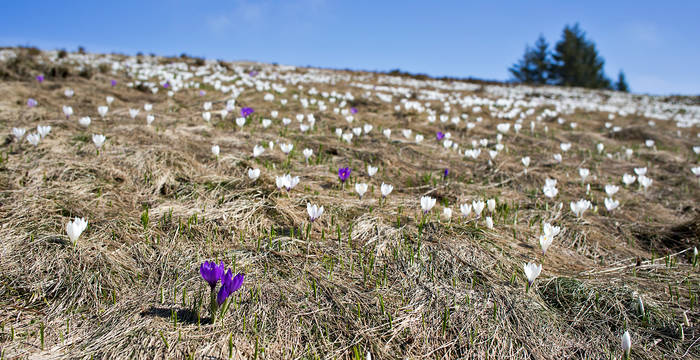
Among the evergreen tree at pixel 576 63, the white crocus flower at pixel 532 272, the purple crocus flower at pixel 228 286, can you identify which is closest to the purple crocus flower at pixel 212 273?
the purple crocus flower at pixel 228 286

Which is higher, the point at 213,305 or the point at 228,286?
the point at 228,286

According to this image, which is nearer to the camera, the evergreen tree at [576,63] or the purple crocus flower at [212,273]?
the purple crocus flower at [212,273]

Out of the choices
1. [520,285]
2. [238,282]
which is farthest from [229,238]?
[520,285]

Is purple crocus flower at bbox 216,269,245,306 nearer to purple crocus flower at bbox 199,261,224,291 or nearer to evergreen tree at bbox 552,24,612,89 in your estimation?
purple crocus flower at bbox 199,261,224,291

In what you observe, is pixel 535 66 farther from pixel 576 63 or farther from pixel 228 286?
pixel 228 286

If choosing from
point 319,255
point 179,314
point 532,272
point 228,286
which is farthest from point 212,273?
point 532,272

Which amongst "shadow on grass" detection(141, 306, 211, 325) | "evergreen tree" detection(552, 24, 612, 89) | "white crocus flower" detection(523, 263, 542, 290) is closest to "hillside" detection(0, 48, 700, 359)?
"shadow on grass" detection(141, 306, 211, 325)

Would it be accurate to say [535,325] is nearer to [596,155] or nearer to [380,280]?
[380,280]

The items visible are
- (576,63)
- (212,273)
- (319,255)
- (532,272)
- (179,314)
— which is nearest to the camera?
(212,273)

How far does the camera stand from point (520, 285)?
2277mm

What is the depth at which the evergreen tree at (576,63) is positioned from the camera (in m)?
51.4

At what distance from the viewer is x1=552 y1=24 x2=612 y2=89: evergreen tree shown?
51.4 m

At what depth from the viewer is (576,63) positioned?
5147cm

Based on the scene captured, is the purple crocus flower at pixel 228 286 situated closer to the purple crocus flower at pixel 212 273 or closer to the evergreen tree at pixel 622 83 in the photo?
the purple crocus flower at pixel 212 273
